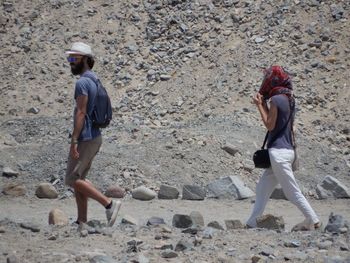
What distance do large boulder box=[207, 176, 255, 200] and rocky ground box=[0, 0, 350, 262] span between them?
0.18m

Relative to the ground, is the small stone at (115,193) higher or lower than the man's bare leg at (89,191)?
lower

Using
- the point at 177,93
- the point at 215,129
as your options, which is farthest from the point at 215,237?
the point at 177,93

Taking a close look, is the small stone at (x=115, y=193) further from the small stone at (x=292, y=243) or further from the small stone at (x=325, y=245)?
the small stone at (x=325, y=245)

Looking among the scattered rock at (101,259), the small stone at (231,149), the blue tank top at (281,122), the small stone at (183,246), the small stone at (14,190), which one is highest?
the blue tank top at (281,122)

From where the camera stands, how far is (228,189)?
11.2 metres

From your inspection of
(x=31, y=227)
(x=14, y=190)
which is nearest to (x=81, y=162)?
(x=31, y=227)

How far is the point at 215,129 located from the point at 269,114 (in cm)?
514

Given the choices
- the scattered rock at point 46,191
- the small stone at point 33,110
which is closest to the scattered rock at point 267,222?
the scattered rock at point 46,191

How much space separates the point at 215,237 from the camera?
7.44 m

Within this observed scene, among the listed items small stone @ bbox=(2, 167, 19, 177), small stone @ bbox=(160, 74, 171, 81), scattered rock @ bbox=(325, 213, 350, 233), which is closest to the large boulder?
small stone @ bbox=(2, 167, 19, 177)

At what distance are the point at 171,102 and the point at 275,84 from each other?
22.4 feet

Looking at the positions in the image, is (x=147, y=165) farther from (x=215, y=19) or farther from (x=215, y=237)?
(x=215, y=19)

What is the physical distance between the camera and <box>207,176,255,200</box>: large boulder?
11148mm

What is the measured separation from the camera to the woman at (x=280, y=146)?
8.02 meters
